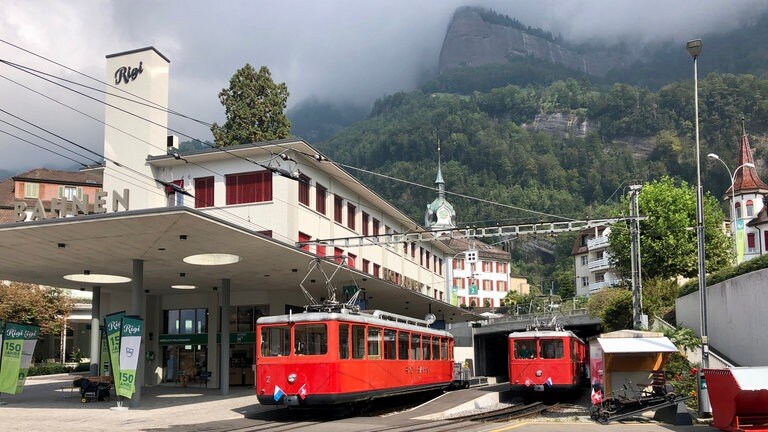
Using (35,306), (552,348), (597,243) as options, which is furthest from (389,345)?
(597,243)

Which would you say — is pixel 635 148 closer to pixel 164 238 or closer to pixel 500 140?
pixel 500 140

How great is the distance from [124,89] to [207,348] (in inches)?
559

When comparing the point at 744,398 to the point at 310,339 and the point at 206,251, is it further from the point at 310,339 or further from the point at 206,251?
the point at 206,251

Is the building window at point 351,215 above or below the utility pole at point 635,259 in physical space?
above

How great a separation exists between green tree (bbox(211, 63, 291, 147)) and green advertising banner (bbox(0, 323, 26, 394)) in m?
28.3

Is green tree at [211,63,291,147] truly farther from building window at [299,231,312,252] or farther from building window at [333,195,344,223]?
Result: building window at [299,231,312,252]

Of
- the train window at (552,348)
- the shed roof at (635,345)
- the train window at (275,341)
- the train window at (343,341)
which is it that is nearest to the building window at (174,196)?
the train window at (275,341)

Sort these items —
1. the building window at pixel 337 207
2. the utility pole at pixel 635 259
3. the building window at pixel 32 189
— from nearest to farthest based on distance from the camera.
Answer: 1. the utility pole at pixel 635 259
2. the building window at pixel 337 207
3. the building window at pixel 32 189

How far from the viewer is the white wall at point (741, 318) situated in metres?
21.5

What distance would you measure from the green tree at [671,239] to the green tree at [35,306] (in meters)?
38.3

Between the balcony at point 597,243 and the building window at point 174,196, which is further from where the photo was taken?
the balcony at point 597,243

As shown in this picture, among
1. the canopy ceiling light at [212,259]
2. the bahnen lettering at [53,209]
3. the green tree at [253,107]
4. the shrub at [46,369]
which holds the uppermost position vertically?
the green tree at [253,107]

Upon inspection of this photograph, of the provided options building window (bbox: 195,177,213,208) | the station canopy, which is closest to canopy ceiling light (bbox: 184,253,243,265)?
the station canopy

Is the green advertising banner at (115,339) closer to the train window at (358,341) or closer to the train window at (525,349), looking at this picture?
the train window at (358,341)
